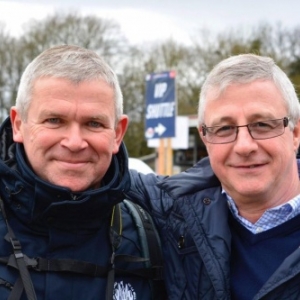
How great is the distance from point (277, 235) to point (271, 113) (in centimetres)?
51

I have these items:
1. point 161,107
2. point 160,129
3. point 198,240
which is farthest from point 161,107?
point 198,240

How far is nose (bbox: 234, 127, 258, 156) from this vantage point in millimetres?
2418

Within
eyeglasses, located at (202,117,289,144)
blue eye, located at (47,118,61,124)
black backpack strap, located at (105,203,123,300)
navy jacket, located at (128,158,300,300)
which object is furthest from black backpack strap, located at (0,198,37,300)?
eyeglasses, located at (202,117,289,144)

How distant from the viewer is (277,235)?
2457mm

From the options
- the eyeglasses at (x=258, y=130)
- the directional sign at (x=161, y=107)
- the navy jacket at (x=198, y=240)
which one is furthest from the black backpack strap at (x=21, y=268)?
the directional sign at (x=161, y=107)

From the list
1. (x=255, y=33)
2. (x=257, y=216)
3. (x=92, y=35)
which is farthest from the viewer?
(x=255, y=33)

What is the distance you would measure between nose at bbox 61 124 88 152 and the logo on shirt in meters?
0.63

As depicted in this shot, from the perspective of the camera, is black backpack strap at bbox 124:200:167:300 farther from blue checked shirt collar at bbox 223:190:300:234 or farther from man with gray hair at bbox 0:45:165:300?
blue checked shirt collar at bbox 223:190:300:234

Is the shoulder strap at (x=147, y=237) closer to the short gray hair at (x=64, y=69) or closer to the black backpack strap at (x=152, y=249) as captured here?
the black backpack strap at (x=152, y=249)

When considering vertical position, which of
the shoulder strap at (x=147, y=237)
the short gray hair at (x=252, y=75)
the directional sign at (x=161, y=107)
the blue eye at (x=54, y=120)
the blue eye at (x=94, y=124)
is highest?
the short gray hair at (x=252, y=75)

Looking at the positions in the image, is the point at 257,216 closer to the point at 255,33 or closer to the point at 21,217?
the point at 21,217

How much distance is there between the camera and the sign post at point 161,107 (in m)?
9.04

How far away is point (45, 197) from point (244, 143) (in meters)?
0.84

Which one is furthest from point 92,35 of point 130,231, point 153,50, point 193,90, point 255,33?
point 130,231
